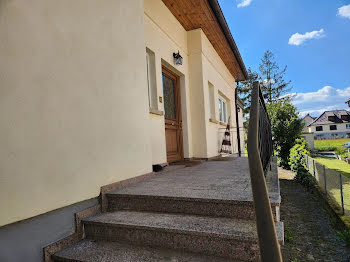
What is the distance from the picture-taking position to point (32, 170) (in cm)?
169

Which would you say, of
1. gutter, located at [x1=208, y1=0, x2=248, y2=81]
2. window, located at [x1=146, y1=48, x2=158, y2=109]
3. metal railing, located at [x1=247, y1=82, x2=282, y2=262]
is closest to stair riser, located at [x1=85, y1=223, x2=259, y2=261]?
metal railing, located at [x1=247, y1=82, x2=282, y2=262]

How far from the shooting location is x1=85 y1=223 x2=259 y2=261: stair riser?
1.56 metres

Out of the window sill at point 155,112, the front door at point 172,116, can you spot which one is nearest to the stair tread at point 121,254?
the window sill at point 155,112

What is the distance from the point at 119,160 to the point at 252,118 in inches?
70.1

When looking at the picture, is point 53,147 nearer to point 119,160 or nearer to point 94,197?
point 94,197

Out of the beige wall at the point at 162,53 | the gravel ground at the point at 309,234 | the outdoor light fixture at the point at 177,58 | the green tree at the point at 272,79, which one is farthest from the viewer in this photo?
the green tree at the point at 272,79

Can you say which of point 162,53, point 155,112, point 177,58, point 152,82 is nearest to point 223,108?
point 177,58

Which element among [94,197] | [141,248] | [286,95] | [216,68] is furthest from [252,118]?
[286,95]

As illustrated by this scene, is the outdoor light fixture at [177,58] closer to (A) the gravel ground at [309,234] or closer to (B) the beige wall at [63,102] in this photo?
(B) the beige wall at [63,102]

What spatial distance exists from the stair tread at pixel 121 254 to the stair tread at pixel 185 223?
0.54ft

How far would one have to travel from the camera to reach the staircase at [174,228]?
163 cm

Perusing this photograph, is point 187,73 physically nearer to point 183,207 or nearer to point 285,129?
point 183,207

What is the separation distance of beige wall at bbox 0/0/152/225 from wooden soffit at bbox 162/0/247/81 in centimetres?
241

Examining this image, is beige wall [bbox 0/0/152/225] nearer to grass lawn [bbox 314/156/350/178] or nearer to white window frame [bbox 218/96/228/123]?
white window frame [bbox 218/96/228/123]
